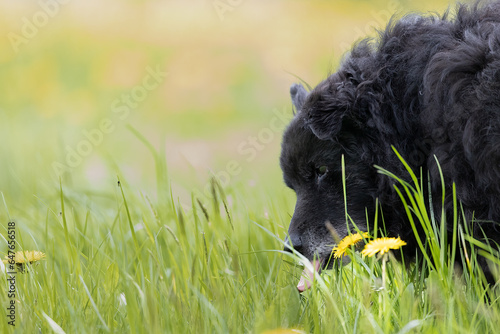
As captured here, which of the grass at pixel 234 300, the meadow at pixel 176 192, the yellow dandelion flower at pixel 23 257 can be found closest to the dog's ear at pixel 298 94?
the meadow at pixel 176 192

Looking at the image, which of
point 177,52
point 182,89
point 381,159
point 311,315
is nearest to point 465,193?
point 381,159

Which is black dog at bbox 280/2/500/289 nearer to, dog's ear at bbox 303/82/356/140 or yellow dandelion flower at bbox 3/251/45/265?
dog's ear at bbox 303/82/356/140

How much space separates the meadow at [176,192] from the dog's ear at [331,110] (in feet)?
1.39

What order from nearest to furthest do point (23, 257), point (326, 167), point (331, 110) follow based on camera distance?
point (23, 257), point (331, 110), point (326, 167)

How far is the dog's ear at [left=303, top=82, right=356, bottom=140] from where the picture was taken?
2.75 m

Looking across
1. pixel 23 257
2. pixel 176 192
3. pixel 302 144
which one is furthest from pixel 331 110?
pixel 176 192

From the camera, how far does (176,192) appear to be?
185 inches

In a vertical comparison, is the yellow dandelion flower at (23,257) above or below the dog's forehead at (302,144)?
below

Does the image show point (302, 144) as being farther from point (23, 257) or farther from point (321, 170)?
point (23, 257)

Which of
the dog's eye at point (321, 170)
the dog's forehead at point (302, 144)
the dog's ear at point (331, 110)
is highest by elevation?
the dog's ear at point (331, 110)

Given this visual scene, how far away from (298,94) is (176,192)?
168 centimetres

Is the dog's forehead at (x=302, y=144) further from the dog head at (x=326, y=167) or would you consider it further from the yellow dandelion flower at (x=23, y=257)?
the yellow dandelion flower at (x=23, y=257)

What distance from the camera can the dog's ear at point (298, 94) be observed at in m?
3.41

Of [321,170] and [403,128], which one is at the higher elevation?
[403,128]
